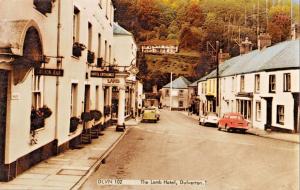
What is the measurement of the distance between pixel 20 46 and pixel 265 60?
22042 mm

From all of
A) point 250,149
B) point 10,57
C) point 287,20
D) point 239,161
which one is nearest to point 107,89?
point 250,149

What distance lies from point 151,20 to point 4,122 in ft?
14.8

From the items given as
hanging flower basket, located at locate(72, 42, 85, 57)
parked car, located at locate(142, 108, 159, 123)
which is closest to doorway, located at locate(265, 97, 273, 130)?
parked car, located at locate(142, 108, 159, 123)

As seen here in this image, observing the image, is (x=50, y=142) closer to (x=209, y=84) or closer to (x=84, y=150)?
(x=84, y=150)

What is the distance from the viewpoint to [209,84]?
4147 centimetres

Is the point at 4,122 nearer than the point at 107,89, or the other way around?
the point at 4,122

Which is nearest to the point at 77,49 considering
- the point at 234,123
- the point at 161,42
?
the point at 161,42

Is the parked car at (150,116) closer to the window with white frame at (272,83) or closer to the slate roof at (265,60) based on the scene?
the slate roof at (265,60)

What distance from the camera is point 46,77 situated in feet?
35.2

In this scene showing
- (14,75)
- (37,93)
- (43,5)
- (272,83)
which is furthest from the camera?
(272,83)

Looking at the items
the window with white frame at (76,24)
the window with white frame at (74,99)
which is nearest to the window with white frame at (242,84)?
the window with white frame at (74,99)

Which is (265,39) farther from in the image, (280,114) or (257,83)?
(257,83)

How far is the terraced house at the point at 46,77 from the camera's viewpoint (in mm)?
7531

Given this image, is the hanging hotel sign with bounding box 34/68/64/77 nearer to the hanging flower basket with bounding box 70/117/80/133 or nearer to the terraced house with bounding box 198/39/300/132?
the hanging flower basket with bounding box 70/117/80/133
